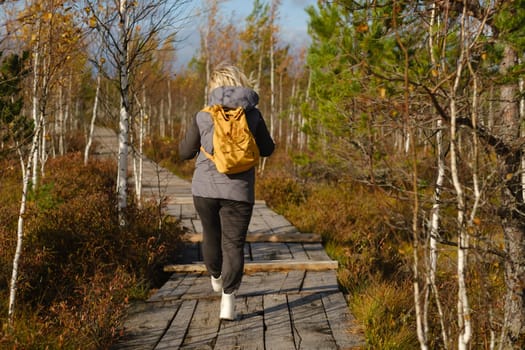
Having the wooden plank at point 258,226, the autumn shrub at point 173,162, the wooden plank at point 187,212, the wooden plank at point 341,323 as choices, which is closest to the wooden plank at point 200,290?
the wooden plank at point 341,323

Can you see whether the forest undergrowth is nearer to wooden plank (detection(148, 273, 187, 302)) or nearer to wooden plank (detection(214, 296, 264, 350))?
wooden plank (detection(148, 273, 187, 302))

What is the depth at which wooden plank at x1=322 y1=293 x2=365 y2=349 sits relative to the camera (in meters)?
3.41

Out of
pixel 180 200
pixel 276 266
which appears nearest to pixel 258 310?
pixel 276 266

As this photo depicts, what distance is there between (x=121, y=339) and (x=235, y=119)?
5.77 feet

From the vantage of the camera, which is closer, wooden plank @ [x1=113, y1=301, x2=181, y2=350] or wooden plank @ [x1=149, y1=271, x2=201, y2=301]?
wooden plank @ [x1=113, y1=301, x2=181, y2=350]

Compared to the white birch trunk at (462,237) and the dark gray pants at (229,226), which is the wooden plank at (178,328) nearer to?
the dark gray pants at (229,226)

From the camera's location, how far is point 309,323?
3781 mm

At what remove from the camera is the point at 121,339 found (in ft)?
11.5

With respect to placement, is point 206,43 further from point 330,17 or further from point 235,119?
point 235,119

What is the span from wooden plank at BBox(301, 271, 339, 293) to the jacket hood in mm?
1920

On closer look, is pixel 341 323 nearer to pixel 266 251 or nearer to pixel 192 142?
pixel 192 142

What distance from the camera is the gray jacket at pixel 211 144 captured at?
354 cm

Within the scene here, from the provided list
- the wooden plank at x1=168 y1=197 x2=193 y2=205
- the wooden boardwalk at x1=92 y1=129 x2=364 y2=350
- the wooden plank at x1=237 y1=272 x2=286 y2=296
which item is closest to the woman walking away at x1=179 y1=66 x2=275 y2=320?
the wooden boardwalk at x1=92 y1=129 x2=364 y2=350

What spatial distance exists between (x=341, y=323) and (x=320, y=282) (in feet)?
3.37
